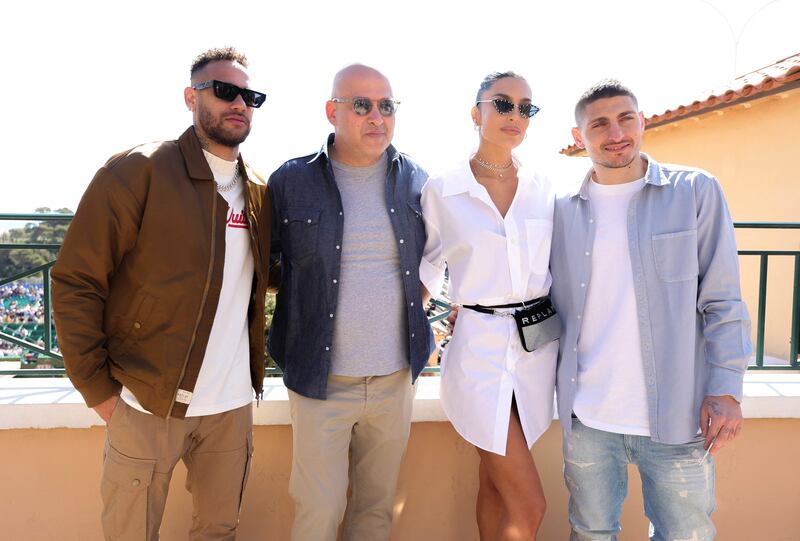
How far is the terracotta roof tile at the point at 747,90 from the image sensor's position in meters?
7.28

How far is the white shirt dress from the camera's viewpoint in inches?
96.9

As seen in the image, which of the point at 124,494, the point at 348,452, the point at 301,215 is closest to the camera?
the point at 124,494

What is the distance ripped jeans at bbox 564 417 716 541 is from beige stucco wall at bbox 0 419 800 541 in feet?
2.26

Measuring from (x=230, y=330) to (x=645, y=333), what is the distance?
1.66 meters

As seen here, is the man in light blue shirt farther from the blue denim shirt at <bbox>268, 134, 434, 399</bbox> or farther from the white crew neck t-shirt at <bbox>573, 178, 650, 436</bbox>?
the blue denim shirt at <bbox>268, 134, 434, 399</bbox>

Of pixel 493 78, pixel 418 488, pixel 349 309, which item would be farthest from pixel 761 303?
Answer: pixel 349 309

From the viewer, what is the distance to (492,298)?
2.49 m

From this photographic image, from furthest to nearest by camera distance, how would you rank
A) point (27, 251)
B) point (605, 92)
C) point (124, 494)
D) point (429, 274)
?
point (27, 251) < point (429, 274) < point (605, 92) < point (124, 494)

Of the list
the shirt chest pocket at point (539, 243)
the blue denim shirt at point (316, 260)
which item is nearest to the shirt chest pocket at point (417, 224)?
the blue denim shirt at point (316, 260)

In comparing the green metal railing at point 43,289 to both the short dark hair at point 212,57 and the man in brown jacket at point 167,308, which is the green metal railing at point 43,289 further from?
the short dark hair at point 212,57

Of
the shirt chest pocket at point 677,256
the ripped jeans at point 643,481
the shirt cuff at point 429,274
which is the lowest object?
the ripped jeans at point 643,481

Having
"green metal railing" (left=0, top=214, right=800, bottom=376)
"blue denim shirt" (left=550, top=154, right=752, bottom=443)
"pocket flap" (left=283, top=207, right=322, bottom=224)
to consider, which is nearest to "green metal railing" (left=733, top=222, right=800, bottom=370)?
"green metal railing" (left=0, top=214, right=800, bottom=376)

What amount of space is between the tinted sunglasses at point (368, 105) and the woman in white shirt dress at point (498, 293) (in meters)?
0.38

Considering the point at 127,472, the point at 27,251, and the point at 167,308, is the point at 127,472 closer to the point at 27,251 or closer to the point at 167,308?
the point at 167,308
